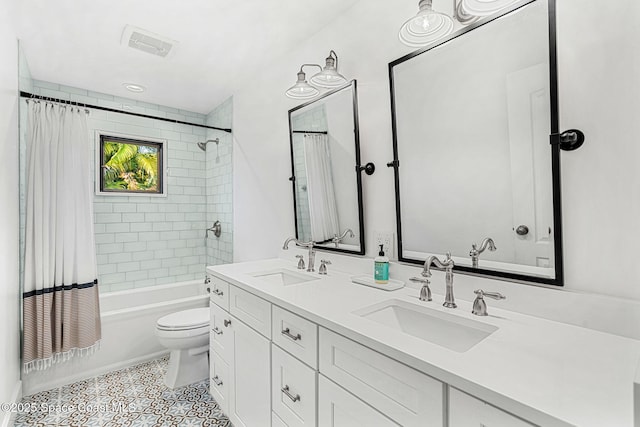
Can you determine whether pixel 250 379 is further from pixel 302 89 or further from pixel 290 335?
pixel 302 89

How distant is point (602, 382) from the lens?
671mm

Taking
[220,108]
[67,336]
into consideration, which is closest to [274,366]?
[67,336]

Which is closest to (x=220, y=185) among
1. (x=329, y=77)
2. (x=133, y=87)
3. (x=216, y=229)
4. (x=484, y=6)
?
(x=216, y=229)

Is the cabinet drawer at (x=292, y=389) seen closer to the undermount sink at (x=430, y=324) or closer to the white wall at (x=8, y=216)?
the undermount sink at (x=430, y=324)

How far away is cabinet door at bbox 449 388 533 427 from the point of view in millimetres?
634

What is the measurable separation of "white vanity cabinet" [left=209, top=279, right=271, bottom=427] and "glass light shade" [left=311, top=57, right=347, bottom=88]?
3.89ft

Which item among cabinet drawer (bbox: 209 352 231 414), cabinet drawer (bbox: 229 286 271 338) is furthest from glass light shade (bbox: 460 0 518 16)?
cabinet drawer (bbox: 209 352 231 414)

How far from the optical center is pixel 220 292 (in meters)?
1.86

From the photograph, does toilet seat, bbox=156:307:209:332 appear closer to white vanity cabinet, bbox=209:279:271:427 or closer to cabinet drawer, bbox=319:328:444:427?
white vanity cabinet, bbox=209:279:271:427

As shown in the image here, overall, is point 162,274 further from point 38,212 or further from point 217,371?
point 217,371

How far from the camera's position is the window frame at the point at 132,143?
3068 millimetres

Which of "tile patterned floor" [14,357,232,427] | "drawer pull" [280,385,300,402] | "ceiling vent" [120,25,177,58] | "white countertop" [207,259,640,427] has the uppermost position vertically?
"ceiling vent" [120,25,177,58]

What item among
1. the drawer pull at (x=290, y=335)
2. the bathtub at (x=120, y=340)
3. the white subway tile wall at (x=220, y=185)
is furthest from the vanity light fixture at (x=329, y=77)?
the bathtub at (x=120, y=340)

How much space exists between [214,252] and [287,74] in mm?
2143
